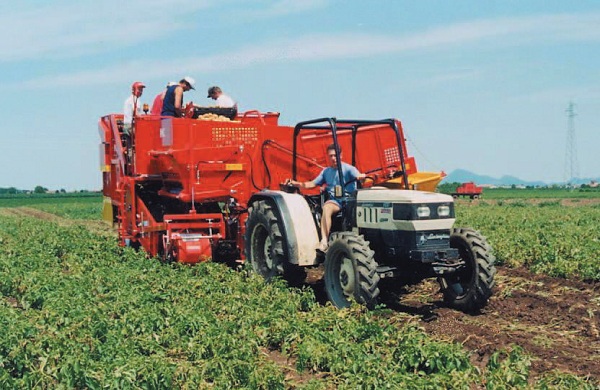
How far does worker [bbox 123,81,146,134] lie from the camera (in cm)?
1324

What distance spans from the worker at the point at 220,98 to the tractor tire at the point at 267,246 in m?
3.28

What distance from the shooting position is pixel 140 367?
5.74 meters

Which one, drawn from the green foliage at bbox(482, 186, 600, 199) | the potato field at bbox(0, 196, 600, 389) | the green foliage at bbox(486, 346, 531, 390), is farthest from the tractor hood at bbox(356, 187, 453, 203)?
the green foliage at bbox(482, 186, 600, 199)

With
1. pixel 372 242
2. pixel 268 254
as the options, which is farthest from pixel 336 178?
pixel 268 254

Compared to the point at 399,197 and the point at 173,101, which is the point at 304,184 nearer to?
the point at 399,197

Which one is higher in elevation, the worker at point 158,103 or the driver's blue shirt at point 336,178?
→ the worker at point 158,103

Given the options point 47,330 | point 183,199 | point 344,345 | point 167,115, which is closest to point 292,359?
point 344,345

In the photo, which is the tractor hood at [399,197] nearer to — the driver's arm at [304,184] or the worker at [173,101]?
the driver's arm at [304,184]

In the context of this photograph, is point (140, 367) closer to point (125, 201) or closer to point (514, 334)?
point (514, 334)

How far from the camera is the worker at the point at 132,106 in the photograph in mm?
13242

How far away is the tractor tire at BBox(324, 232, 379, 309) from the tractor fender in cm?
46

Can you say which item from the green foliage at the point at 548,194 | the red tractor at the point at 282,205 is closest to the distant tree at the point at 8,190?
the green foliage at the point at 548,194

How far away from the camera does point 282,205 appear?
31.9ft

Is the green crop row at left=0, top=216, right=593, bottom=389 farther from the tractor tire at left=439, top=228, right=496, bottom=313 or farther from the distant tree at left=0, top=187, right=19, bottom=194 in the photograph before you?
the distant tree at left=0, top=187, right=19, bottom=194
